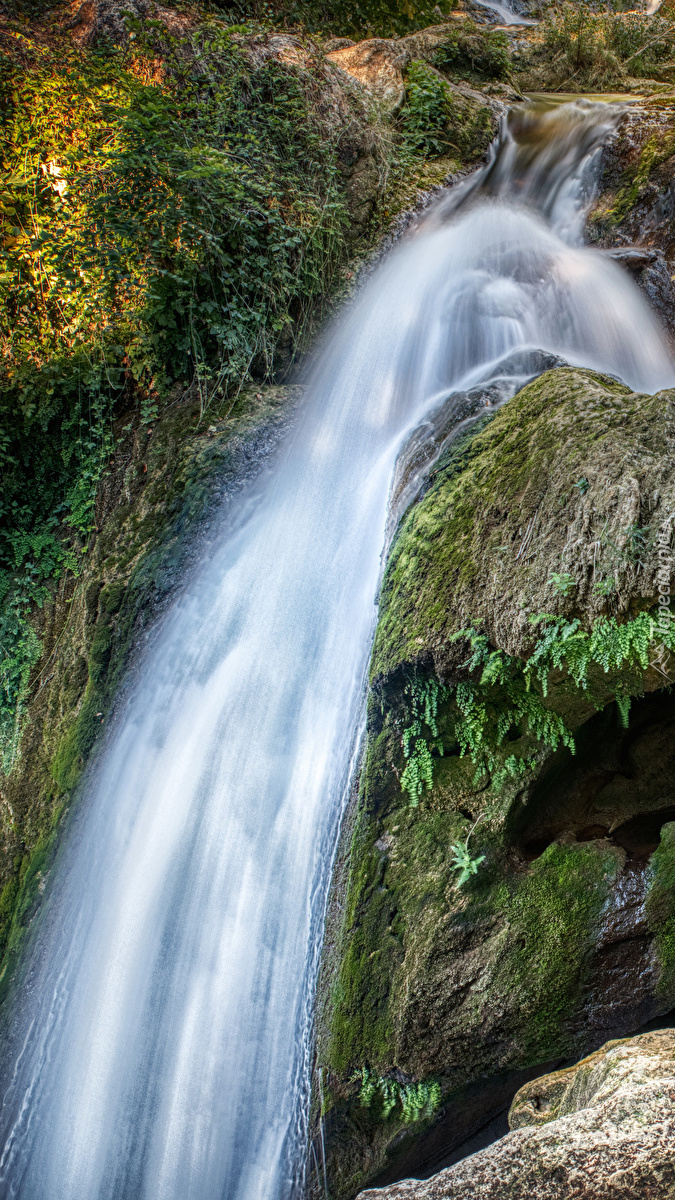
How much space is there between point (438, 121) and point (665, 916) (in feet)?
31.0

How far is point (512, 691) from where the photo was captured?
3328 mm

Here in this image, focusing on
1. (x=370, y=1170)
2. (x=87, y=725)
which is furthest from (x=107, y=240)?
(x=370, y=1170)

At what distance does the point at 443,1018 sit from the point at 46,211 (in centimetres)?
748

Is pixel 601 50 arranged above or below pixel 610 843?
above

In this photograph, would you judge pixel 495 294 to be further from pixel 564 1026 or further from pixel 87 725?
pixel 564 1026

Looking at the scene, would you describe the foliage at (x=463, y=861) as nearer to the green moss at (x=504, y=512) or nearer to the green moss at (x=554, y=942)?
the green moss at (x=554, y=942)

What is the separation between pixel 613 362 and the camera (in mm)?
6059

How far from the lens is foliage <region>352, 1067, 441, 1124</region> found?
10.5 ft

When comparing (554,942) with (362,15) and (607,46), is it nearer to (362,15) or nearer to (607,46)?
(607,46)

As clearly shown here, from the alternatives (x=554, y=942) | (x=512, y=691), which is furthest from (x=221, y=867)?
(x=512, y=691)

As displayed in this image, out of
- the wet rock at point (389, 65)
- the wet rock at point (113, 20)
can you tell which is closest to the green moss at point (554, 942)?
the wet rock at point (113, 20)

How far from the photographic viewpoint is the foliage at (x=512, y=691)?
8.74ft

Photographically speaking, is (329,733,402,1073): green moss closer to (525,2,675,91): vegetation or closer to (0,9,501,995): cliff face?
(0,9,501,995): cliff face

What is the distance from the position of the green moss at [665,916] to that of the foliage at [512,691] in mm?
706
